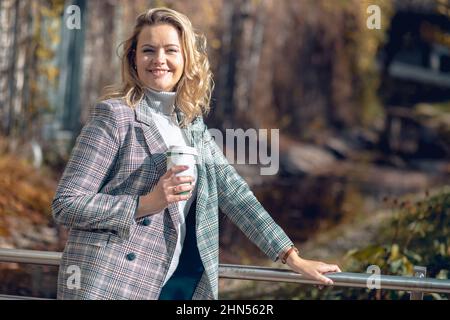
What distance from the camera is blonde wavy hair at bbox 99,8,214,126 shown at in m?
1.70

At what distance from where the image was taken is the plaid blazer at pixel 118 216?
1553 millimetres

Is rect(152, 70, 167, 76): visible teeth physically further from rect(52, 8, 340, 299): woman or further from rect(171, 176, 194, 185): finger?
rect(171, 176, 194, 185): finger

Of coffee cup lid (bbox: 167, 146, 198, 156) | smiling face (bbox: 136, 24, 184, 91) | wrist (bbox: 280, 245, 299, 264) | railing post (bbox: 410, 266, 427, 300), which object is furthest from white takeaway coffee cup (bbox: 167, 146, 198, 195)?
railing post (bbox: 410, 266, 427, 300)

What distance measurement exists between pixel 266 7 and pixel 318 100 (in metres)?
0.90

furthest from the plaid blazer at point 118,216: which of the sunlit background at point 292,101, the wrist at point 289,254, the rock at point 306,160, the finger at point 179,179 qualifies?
the rock at point 306,160

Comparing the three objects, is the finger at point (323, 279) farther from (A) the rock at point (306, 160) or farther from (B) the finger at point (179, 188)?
(A) the rock at point (306, 160)

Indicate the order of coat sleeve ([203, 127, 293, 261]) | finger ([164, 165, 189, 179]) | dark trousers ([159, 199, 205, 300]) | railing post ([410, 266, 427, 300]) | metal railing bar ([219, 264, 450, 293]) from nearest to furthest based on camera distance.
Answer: finger ([164, 165, 189, 179]) → dark trousers ([159, 199, 205, 300]) → coat sleeve ([203, 127, 293, 261]) → metal railing bar ([219, 264, 450, 293]) → railing post ([410, 266, 427, 300])

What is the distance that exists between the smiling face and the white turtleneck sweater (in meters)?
0.02

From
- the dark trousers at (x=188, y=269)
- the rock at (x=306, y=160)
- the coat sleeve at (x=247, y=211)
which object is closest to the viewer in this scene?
the dark trousers at (x=188, y=269)

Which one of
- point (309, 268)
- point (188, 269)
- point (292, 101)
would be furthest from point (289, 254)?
point (292, 101)

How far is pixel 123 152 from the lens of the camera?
162 cm

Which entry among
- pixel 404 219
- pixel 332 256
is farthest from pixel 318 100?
pixel 404 219

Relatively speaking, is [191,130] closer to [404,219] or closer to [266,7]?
[404,219]

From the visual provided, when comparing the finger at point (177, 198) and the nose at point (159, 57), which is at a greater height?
the nose at point (159, 57)
